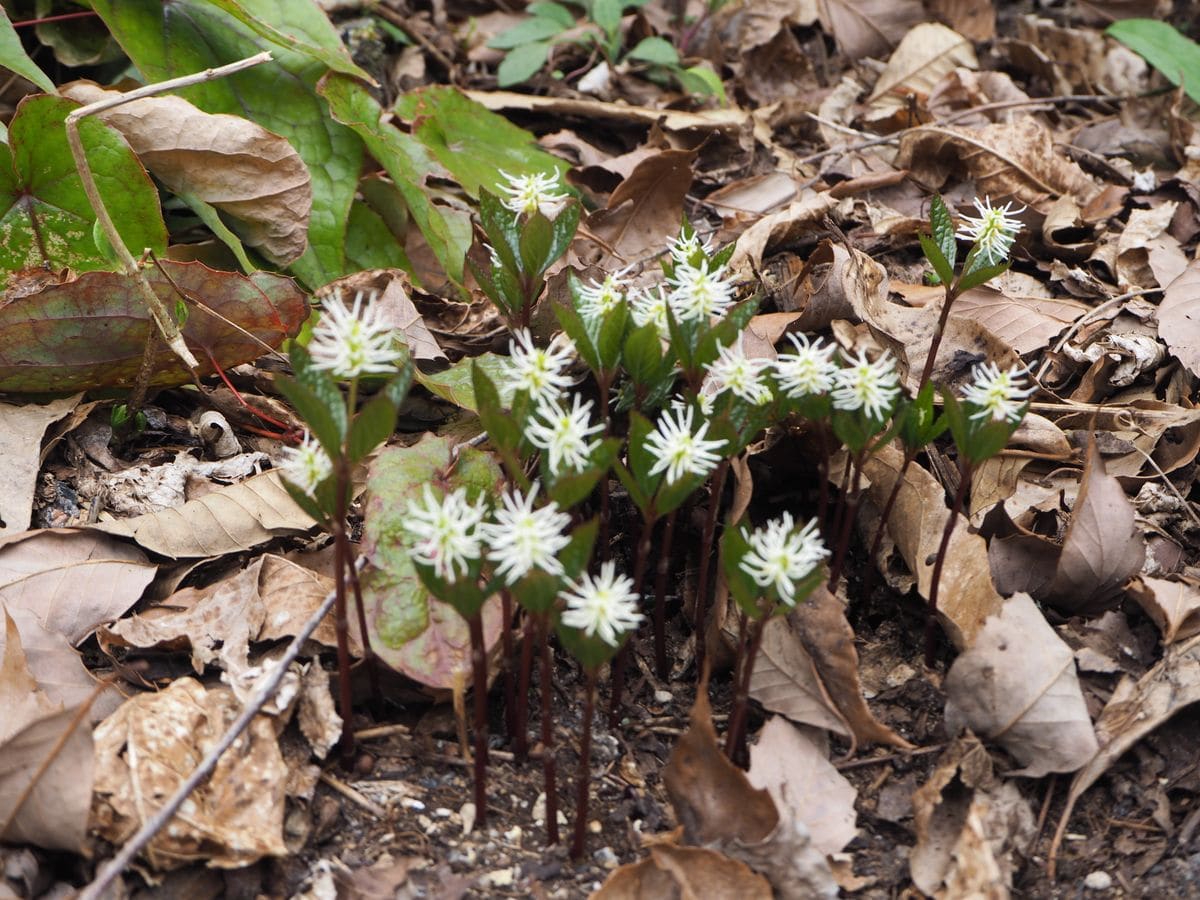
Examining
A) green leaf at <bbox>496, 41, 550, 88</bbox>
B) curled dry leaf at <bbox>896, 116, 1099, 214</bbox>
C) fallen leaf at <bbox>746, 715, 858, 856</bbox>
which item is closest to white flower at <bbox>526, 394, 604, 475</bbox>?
fallen leaf at <bbox>746, 715, 858, 856</bbox>

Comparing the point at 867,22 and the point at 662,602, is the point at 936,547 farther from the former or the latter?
the point at 867,22

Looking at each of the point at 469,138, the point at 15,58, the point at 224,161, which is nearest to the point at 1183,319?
the point at 469,138

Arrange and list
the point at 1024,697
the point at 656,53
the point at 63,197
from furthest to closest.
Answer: the point at 656,53
the point at 63,197
the point at 1024,697

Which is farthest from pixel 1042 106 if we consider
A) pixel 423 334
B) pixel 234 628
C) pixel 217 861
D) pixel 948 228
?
pixel 217 861

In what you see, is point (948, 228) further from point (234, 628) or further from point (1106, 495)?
point (234, 628)

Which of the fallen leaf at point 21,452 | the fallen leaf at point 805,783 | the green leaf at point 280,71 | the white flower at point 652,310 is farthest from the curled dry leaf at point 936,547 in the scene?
the fallen leaf at point 21,452

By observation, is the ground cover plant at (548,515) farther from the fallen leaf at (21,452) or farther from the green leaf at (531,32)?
the green leaf at (531,32)
